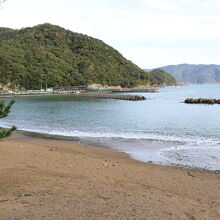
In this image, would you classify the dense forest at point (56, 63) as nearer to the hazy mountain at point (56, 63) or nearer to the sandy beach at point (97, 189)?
the hazy mountain at point (56, 63)

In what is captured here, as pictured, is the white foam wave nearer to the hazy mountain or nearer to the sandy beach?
A: the sandy beach

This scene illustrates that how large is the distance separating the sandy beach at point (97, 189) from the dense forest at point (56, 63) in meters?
133

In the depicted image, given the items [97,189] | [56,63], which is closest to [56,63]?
[56,63]

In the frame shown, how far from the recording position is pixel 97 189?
10039mm

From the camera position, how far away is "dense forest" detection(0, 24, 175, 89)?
145 m

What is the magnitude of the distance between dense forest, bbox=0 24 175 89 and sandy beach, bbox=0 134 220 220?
132596mm

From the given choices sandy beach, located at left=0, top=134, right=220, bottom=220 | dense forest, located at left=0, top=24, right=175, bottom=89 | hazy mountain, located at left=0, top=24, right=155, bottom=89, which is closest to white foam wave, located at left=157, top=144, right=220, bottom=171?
sandy beach, located at left=0, top=134, right=220, bottom=220

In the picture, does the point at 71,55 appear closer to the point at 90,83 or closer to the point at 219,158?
the point at 90,83

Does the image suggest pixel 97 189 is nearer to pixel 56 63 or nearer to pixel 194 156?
pixel 194 156

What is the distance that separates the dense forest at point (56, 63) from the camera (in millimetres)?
145363

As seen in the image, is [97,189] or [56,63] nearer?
[97,189]

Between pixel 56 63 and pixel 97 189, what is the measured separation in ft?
528

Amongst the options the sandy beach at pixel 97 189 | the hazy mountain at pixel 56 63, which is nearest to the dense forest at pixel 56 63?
the hazy mountain at pixel 56 63

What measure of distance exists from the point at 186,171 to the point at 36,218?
887cm
